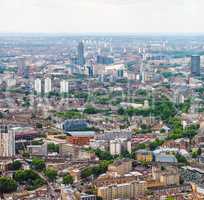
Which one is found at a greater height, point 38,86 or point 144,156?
point 38,86

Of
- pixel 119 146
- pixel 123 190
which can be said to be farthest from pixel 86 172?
pixel 119 146

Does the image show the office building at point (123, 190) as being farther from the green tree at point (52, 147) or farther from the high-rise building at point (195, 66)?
the high-rise building at point (195, 66)

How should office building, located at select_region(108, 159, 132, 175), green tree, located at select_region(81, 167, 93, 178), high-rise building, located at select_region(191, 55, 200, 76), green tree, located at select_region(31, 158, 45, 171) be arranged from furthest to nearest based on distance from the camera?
high-rise building, located at select_region(191, 55, 200, 76) < green tree, located at select_region(31, 158, 45, 171) < green tree, located at select_region(81, 167, 93, 178) < office building, located at select_region(108, 159, 132, 175)

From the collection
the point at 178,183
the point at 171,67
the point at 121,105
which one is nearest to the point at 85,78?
the point at 171,67

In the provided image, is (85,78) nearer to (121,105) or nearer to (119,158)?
(121,105)

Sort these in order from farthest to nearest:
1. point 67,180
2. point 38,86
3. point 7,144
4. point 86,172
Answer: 1. point 38,86
2. point 7,144
3. point 86,172
4. point 67,180

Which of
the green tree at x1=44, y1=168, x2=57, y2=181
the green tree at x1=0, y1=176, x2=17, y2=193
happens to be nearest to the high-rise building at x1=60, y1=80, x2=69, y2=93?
the green tree at x1=44, y1=168, x2=57, y2=181

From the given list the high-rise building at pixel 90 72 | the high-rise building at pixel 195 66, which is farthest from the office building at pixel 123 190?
the high-rise building at pixel 195 66

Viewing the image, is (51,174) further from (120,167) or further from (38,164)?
(120,167)

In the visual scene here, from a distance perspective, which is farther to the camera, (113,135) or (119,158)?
(113,135)

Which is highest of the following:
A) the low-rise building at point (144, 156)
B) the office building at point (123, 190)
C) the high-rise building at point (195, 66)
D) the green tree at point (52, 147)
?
the high-rise building at point (195, 66)

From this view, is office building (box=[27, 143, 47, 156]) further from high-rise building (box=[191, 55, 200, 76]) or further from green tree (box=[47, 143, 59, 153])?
high-rise building (box=[191, 55, 200, 76])
